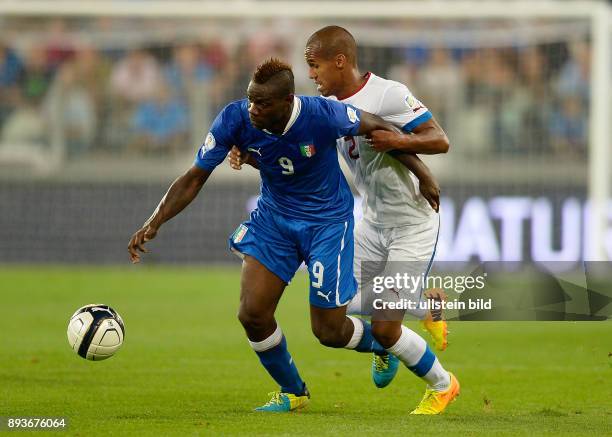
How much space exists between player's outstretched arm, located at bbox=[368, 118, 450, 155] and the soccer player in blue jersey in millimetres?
89

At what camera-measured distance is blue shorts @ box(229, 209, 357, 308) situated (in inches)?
289

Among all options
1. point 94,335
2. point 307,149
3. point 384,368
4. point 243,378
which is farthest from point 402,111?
point 243,378

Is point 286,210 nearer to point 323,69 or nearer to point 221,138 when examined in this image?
point 221,138

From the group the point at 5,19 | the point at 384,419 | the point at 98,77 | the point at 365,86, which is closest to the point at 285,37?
the point at 98,77

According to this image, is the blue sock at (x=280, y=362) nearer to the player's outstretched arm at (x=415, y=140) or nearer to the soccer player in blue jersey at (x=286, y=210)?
the soccer player in blue jersey at (x=286, y=210)

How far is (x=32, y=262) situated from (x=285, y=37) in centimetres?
478

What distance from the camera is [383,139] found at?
23.7ft

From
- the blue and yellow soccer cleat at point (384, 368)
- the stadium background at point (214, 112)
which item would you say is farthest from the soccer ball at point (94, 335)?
the stadium background at point (214, 112)

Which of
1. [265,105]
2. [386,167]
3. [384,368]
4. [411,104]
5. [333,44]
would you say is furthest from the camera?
[384,368]

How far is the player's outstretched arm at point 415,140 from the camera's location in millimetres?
7238

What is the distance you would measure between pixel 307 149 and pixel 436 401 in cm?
175

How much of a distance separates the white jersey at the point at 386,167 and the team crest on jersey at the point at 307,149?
578 mm

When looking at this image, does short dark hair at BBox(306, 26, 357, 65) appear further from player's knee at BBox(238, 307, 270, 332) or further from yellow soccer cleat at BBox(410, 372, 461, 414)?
yellow soccer cleat at BBox(410, 372, 461, 414)

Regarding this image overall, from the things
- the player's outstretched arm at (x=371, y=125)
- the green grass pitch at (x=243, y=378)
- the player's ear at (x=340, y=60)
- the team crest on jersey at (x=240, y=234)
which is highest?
the player's ear at (x=340, y=60)
